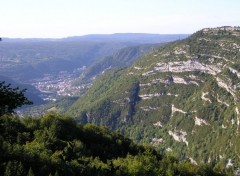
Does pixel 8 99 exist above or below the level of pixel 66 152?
above

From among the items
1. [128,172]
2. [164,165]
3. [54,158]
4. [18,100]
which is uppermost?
[18,100]

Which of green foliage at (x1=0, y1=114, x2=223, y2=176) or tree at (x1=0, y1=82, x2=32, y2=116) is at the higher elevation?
tree at (x1=0, y1=82, x2=32, y2=116)

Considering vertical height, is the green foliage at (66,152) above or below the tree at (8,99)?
below

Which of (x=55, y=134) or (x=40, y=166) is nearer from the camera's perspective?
(x=40, y=166)

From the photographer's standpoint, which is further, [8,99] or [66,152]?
[66,152]

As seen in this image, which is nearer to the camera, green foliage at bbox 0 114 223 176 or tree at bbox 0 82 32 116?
tree at bbox 0 82 32 116

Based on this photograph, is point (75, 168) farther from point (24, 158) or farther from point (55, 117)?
point (55, 117)

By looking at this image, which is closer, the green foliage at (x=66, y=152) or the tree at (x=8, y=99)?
the tree at (x=8, y=99)

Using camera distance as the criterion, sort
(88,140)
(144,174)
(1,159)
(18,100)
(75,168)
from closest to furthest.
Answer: (18,100)
(1,159)
(75,168)
(144,174)
(88,140)

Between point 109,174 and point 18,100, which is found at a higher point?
point 18,100

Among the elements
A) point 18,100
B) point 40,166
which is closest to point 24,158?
point 40,166

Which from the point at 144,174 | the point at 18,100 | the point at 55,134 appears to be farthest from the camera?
the point at 55,134
